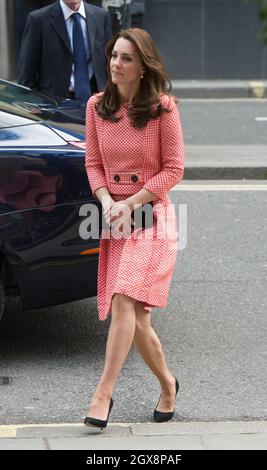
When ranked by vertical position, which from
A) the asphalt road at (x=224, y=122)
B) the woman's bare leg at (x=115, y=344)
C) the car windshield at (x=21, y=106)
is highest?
the car windshield at (x=21, y=106)

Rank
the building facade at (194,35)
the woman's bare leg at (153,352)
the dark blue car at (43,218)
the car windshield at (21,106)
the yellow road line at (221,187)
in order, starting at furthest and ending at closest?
1. the building facade at (194,35)
2. the yellow road line at (221,187)
3. the car windshield at (21,106)
4. the dark blue car at (43,218)
5. the woman's bare leg at (153,352)

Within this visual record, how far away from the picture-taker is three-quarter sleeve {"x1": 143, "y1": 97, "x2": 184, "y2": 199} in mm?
4273

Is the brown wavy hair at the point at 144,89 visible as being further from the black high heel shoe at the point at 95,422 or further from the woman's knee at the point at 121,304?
the black high heel shoe at the point at 95,422

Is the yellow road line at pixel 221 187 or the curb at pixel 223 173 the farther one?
the curb at pixel 223 173

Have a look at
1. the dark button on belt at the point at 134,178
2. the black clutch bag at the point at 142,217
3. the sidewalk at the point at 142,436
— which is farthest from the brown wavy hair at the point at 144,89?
the sidewalk at the point at 142,436

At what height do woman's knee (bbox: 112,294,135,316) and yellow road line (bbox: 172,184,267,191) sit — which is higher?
woman's knee (bbox: 112,294,135,316)

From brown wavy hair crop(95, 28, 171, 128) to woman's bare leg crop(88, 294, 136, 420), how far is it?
716 millimetres

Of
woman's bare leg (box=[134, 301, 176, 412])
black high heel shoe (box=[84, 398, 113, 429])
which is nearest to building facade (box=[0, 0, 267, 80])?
woman's bare leg (box=[134, 301, 176, 412])

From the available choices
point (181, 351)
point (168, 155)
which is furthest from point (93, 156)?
point (181, 351)

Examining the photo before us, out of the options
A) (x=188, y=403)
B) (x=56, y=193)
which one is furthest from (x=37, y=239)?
(x=188, y=403)

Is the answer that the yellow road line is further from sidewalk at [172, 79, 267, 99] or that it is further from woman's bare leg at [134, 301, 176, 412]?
sidewalk at [172, 79, 267, 99]

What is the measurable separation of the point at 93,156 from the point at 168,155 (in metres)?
0.34

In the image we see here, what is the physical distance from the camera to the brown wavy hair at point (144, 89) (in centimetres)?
423

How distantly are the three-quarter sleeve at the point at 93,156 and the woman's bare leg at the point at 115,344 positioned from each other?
50 centimetres
